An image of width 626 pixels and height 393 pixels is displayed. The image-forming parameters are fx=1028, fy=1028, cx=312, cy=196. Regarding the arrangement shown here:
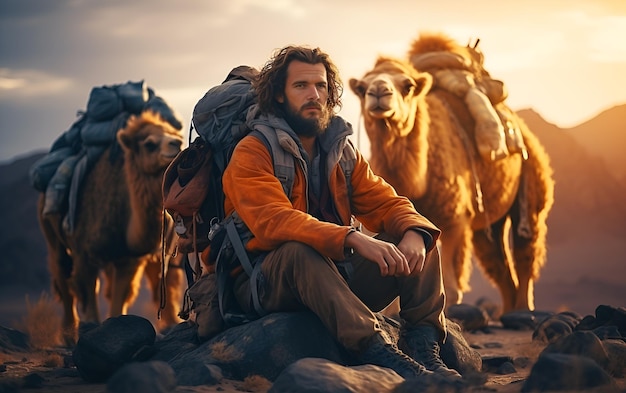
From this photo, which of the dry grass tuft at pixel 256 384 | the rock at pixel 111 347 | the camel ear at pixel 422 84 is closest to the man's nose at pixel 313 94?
the dry grass tuft at pixel 256 384

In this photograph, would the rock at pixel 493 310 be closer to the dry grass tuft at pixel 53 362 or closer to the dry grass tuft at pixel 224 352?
the dry grass tuft at pixel 53 362

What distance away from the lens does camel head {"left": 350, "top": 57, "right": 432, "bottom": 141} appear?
10.4 m

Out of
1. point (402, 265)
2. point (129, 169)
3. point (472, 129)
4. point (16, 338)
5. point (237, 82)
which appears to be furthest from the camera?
point (472, 129)

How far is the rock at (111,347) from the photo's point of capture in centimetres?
657

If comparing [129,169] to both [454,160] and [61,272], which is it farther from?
[454,160]

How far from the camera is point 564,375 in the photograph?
4.98m

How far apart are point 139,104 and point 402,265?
7434 mm

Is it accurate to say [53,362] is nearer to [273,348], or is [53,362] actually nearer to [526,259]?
[273,348]

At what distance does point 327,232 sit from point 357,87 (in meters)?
5.44

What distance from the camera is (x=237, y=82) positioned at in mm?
7195

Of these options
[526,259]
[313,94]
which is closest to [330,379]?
Answer: [313,94]

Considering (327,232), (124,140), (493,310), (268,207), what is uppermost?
(124,140)

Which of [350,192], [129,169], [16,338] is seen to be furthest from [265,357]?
[129,169]

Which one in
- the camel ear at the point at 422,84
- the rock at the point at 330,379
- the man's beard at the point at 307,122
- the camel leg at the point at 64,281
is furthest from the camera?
the camel leg at the point at 64,281
